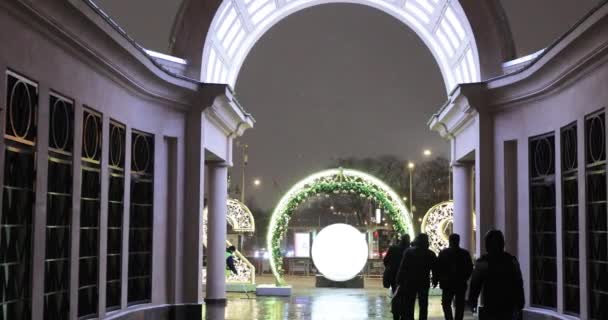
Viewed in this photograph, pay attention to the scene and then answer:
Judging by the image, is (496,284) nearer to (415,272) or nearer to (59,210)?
(415,272)

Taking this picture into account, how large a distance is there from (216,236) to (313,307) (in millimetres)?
3237

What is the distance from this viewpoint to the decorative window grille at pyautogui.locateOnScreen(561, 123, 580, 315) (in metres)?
16.8

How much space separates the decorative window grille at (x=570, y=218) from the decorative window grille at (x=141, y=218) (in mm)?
8185

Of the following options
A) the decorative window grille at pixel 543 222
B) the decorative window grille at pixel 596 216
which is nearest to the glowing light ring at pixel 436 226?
the decorative window grille at pixel 543 222

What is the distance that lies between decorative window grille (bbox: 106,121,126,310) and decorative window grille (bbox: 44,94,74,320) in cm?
254

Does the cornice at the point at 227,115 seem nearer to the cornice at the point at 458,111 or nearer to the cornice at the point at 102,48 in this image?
the cornice at the point at 102,48

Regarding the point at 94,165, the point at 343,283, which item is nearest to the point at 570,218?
the point at 94,165

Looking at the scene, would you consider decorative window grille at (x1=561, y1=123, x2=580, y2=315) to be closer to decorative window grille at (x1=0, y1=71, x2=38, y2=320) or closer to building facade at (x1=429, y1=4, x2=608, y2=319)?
building facade at (x1=429, y1=4, x2=608, y2=319)

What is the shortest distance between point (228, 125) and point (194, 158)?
12.9 ft

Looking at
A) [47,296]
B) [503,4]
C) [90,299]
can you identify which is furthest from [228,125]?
[47,296]

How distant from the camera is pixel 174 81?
19609 millimetres

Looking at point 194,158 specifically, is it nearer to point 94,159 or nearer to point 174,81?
point 174,81

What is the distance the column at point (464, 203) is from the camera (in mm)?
25688

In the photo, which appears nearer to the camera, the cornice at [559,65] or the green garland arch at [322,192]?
the cornice at [559,65]
